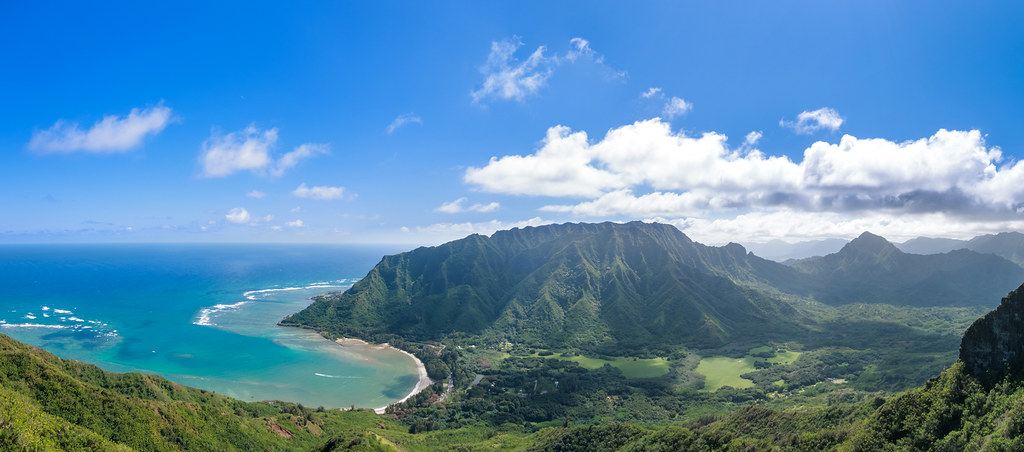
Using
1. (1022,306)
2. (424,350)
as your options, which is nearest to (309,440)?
(424,350)

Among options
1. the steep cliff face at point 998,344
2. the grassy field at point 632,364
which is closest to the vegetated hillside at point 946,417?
the steep cliff face at point 998,344

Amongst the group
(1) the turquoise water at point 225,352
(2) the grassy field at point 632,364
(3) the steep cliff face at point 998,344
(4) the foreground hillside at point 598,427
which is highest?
(3) the steep cliff face at point 998,344

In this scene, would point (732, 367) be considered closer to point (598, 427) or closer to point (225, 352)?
point (598, 427)

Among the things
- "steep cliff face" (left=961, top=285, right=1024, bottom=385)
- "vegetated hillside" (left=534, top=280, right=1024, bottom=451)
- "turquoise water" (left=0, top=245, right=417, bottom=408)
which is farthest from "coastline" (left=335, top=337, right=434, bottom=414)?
"steep cliff face" (left=961, top=285, right=1024, bottom=385)

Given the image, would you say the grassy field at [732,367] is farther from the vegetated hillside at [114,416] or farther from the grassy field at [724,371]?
the vegetated hillside at [114,416]

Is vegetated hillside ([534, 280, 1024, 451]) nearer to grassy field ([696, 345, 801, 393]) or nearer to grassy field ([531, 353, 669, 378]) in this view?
grassy field ([696, 345, 801, 393])

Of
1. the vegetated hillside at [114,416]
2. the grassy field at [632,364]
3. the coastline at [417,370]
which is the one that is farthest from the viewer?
the grassy field at [632,364]
